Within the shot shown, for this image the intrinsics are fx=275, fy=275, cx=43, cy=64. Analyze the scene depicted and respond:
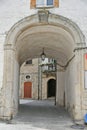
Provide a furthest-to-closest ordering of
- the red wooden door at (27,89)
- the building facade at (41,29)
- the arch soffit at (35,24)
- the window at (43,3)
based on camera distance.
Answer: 1. the red wooden door at (27,89)
2. the window at (43,3)
3. the arch soffit at (35,24)
4. the building facade at (41,29)

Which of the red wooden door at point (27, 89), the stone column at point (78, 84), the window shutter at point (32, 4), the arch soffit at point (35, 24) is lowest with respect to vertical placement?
the red wooden door at point (27, 89)

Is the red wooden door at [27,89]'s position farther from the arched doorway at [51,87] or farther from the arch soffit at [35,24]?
the arch soffit at [35,24]

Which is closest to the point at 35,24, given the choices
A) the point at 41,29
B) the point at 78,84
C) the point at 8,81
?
the point at 41,29

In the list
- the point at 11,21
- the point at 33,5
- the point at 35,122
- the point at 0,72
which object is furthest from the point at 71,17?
the point at 35,122

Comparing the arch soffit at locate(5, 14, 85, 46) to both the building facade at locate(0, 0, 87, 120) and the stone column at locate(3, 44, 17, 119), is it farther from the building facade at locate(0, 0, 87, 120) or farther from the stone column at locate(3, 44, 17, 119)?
the stone column at locate(3, 44, 17, 119)

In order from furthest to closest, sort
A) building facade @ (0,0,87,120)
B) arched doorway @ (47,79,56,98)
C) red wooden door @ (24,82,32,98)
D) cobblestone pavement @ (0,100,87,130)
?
red wooden door @ (24,82,32,98) → arched doorway @ (47,79,56,98) → building facade @ (0,0,87,120) → cobblestone pavement @ (0,100,87,130)

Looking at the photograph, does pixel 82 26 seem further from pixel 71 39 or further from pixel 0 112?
pixel 0 112

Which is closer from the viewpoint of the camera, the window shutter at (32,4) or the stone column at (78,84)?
the stone column at (78,84)

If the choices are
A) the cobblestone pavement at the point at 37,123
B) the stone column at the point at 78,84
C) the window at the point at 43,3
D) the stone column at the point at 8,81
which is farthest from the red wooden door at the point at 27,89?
the stone column at the point at 78,84

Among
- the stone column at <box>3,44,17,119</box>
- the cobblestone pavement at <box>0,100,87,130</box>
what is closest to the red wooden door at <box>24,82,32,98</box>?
the cobblestone pavement at <box>0,100,87,130</box>

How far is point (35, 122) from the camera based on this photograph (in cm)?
1174

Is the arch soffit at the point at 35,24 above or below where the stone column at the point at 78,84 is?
above

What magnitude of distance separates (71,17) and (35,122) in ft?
16.0

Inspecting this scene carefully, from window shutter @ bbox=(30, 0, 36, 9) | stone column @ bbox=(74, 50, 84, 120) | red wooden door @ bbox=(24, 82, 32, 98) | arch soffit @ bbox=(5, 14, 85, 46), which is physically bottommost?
red wooden door @ bbox=(24, 82, 32, 98)
